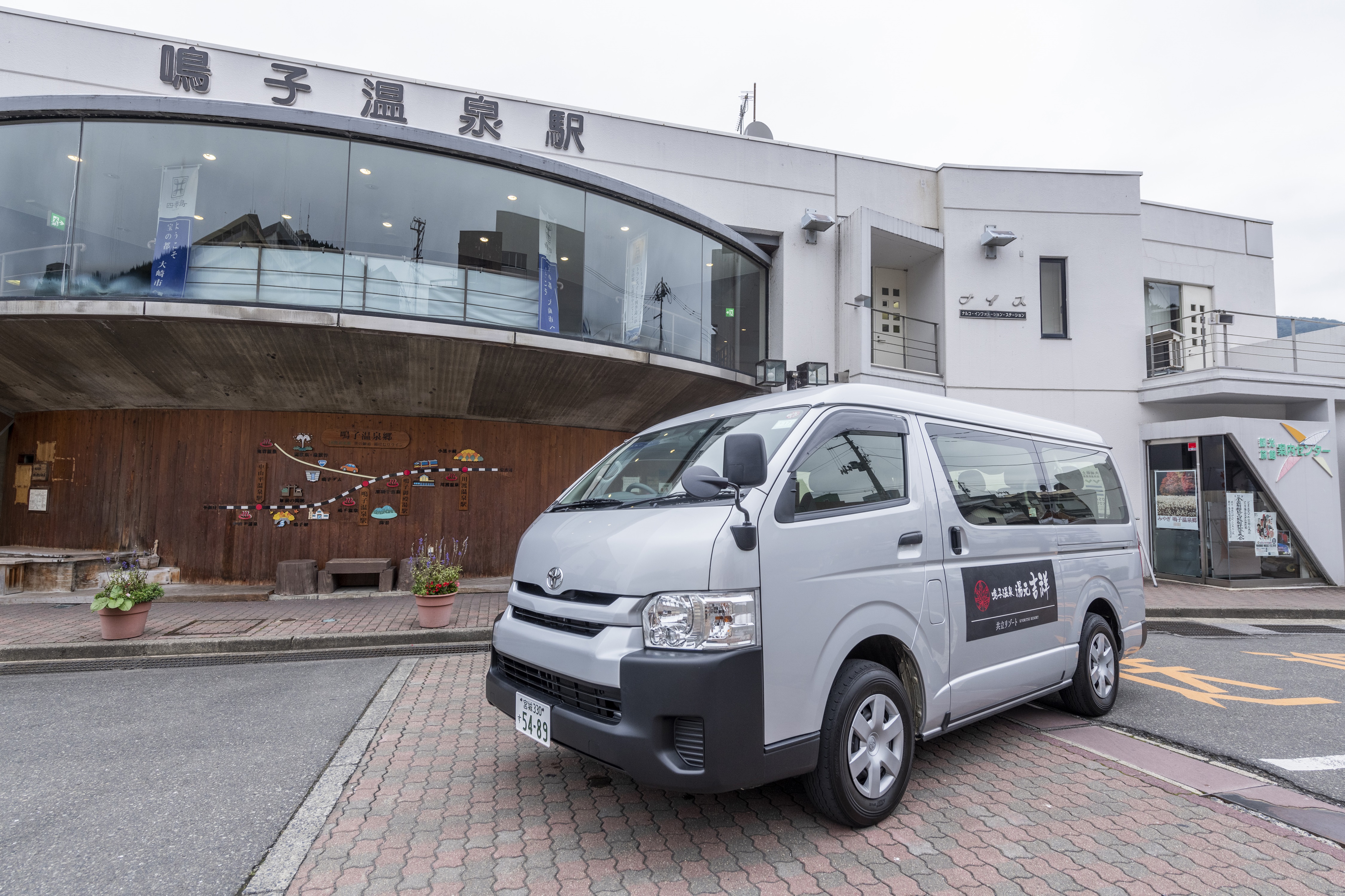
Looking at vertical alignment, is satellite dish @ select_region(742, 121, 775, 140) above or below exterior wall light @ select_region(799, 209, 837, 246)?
above

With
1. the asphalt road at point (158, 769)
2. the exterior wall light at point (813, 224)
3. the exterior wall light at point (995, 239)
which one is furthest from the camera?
the exterior wall light at point (995, 239)

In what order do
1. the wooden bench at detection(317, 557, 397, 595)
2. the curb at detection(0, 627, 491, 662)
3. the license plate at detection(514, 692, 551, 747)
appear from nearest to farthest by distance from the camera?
the license plate at detection(514, 692, 551, 747), the curb at detection(0, 627, 491, 662), the wooden bench at detection(317, 557, 397, 595)

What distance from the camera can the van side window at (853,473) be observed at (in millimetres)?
3252

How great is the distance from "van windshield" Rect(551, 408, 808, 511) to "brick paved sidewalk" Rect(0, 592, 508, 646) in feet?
14.8

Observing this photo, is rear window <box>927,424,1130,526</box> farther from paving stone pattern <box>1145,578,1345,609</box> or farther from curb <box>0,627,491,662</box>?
curb <box>0,627,491,662</box>

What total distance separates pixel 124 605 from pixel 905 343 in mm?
14379

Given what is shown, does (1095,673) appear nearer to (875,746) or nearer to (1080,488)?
(1080,488)

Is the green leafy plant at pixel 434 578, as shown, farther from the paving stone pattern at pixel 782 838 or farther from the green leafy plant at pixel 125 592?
the paving stone pattern at pixel 782 838

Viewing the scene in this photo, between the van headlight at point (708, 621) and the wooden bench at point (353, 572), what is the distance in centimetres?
895

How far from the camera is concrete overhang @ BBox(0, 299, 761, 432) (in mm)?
8555

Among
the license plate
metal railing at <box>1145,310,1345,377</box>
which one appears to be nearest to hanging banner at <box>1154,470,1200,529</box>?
metal railing at <box>1145,310,1345,377</box>

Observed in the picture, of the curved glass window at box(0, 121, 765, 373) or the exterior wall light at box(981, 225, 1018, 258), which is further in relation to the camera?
the exterior wall light at box(981, 225, 1018, 258)

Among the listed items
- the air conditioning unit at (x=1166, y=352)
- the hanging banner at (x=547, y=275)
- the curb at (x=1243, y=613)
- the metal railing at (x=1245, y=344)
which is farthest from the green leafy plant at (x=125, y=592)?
the air conditioning unit at (x=1166, y=352)

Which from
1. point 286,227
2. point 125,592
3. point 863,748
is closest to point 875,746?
point 863,748
